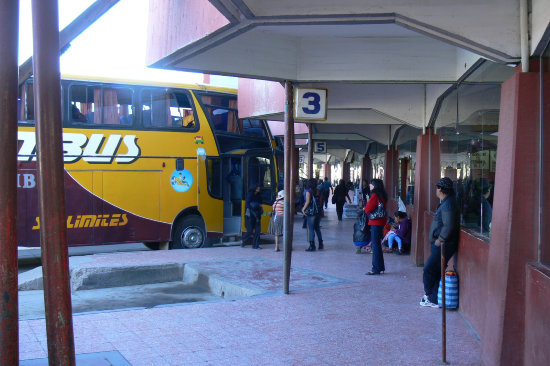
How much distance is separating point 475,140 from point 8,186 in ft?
20.1

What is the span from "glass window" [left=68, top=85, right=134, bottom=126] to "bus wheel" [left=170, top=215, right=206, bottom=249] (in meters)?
2.89

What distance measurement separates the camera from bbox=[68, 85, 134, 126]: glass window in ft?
42.9

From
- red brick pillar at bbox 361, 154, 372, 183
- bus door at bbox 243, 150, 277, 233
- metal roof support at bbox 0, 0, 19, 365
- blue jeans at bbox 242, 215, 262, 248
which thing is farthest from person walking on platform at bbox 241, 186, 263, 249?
red brick pillar at bbox 361, 154, 372, 183

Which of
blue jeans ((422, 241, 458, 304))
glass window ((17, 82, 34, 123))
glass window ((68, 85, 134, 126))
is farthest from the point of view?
glass window ((68, 85, 134, 126))

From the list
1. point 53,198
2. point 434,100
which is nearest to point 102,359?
point 53,198

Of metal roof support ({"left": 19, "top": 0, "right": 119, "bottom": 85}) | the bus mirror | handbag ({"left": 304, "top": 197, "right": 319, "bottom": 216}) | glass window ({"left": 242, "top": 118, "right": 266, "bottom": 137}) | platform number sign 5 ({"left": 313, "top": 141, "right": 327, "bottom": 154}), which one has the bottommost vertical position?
handbag ({"left": 304, "top": 197, "right": 319, "bottom": 216})

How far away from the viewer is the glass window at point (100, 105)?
1309 centimetres

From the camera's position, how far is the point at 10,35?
314 cm

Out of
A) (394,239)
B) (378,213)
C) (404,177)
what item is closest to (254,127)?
(404,177)

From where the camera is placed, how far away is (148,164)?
45.9ft

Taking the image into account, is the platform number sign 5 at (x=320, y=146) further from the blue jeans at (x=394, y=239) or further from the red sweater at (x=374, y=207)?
the red sweater at (x=374, y=207)

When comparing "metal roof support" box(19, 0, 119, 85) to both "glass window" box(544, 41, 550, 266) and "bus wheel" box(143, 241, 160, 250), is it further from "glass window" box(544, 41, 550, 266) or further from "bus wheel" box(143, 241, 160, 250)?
"bus wheel" box(143, 241, 160, 250)

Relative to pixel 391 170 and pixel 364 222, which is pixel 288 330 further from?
pixel 391 170

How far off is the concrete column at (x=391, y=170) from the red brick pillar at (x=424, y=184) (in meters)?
6.25
